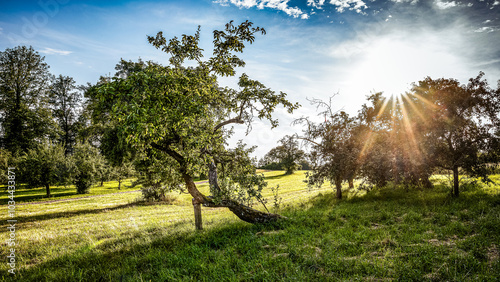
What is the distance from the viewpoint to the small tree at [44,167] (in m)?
23.7

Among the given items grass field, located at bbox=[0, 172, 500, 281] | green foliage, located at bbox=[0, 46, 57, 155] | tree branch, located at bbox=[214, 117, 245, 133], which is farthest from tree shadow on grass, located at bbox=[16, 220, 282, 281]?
green foliage, located at bbox=[0, 46, 57, 155]

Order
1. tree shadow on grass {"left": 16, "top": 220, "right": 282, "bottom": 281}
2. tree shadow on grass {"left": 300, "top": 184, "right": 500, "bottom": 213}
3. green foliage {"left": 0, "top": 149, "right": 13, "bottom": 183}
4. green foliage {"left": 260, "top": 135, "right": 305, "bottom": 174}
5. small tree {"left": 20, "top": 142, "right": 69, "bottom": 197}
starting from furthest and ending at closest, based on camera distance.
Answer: green foliage {"left": 0, "top": 149, "right": 13, "bottom": 183}
small tree {"left": 20, "top": 142, "right": 69, "bottom": 197}
green foliage {"left": 260, "top": 135, "right": 305, "bottom": 174}
tree shadow on grass {"left": 300, "top": 184, "right": 500, "bottom": 213}
tree shadow on grass {"left": 16, "top": 220, "right": 282, "bottom": 281}

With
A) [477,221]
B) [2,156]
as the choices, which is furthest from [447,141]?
[2,156]

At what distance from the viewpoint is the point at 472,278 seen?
3.93m

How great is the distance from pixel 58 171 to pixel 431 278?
36.0m

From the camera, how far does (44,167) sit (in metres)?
24.9

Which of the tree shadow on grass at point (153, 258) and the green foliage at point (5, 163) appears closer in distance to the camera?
the tree shadow on grass at point (153, 258)

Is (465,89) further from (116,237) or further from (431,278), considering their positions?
(116,237)

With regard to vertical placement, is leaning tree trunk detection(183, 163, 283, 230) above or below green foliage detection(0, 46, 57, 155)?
below

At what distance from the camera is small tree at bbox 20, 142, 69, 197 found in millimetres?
23719

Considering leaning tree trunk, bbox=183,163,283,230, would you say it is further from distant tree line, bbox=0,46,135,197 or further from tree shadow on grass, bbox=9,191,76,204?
tree shadow on grass, bbox=9,191,76,204

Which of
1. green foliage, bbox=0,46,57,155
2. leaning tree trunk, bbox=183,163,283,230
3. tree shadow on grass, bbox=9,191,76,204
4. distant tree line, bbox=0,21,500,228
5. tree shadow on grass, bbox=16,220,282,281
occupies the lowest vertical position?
tree shadow on grass, bbox=9,191,76,204

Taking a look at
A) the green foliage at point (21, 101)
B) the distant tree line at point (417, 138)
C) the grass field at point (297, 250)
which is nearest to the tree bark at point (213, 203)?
the grass field at point (297, 250)

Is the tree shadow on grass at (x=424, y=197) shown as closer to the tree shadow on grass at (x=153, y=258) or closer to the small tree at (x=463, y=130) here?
the small tree at (x=463, y=130)
